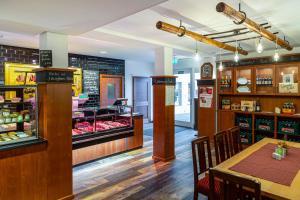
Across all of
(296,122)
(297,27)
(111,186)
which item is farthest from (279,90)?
(111,186)

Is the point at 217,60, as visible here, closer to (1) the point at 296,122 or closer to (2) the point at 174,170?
(1) the point at 296,122

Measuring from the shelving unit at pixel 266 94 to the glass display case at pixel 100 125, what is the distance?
8.26ft

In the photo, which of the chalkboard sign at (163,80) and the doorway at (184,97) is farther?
the doorway at (184,97)

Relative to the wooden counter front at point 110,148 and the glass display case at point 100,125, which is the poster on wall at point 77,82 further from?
the wooden counter front at point 110,148

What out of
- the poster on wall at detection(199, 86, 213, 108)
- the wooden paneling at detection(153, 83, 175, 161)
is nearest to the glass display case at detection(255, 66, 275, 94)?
the poster on wall at detection(199, 86, 213, 108)

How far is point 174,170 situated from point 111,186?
4.08 ft

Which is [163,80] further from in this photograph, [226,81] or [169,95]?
[226,81]

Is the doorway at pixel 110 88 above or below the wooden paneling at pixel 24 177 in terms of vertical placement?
above

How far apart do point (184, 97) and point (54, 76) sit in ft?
20.5

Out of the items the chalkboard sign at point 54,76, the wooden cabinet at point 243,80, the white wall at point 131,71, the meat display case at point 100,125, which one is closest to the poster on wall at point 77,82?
the meat display case at point 100,125

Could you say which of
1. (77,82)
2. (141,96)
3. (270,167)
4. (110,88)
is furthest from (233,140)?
(141,96)

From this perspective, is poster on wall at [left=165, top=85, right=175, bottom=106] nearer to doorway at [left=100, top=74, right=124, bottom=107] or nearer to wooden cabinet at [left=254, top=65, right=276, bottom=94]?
wooden cabinet at [left=254, top=65, right=276, bottom=94]

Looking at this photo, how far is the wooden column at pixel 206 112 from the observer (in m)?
5.89

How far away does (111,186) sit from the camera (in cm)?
344
